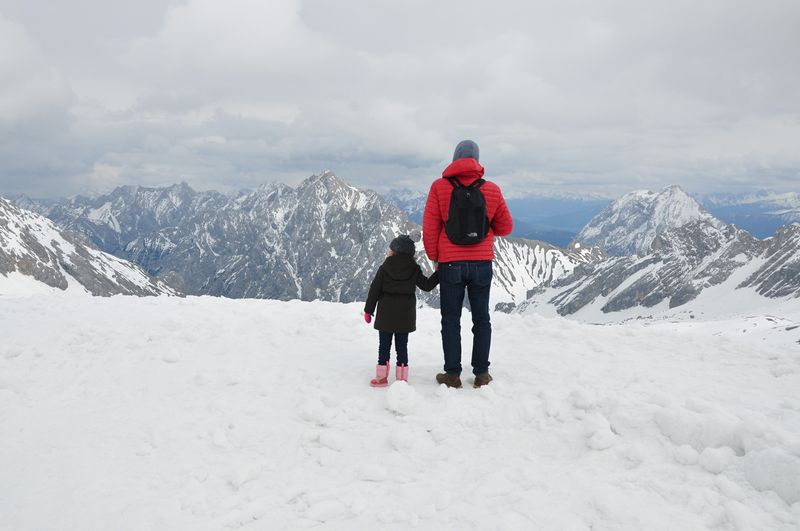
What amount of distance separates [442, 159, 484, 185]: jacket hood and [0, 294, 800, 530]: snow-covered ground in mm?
3333

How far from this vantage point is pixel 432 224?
7.45 m

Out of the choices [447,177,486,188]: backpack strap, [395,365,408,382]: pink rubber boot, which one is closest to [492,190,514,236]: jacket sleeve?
[447,177,486,188]: backpack strap

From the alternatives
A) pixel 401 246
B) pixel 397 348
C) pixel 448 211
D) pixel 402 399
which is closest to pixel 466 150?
pixel 448 211

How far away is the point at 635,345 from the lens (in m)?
10.0

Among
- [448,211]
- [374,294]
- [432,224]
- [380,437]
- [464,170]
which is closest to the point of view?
[380,437]

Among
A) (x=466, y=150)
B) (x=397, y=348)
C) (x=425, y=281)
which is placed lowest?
(x=397, y=348)

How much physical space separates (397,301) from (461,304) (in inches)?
43.6

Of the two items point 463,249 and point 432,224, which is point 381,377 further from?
point 432,224

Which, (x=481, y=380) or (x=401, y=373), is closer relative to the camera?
(x=481, y=380)

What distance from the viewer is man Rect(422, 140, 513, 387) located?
7.20m

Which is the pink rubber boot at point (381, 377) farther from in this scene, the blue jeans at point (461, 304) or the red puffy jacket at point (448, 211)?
the red puffy jacket at point (448, 211)

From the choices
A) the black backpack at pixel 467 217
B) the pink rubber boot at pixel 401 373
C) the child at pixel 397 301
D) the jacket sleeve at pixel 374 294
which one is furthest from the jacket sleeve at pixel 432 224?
the pink rubber boot at pixel 401 373

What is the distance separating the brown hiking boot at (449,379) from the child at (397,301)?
60 centimetres

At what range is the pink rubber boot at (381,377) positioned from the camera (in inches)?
300
